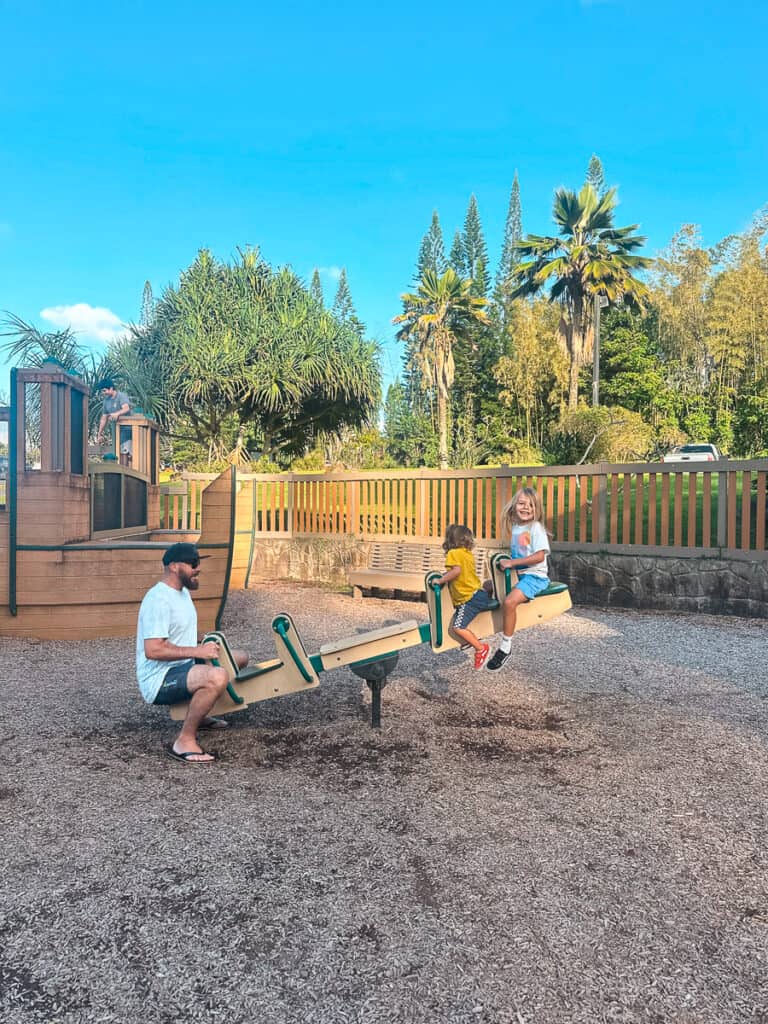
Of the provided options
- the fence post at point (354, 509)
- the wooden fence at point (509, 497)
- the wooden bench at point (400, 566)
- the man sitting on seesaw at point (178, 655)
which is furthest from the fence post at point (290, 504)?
the man sitting on seesaw at point (178, 655)

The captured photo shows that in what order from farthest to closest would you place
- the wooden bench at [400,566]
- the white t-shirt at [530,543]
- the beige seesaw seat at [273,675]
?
1. the wooden bench at [400,566]
2. the white t-shirt at [530,543]
3. the beige seesaw seat at [273,675]

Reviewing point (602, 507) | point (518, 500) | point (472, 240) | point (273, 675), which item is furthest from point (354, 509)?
point (472, 240)

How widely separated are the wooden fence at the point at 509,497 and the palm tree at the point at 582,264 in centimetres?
2773

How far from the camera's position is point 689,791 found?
3596mm

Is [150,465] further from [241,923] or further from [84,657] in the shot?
[241,923]

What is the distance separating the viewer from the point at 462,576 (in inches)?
→ 187

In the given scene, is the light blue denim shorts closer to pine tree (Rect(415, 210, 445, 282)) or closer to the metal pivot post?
the metal pivot post

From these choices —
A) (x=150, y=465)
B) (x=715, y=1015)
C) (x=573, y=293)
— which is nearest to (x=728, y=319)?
(x=573, y=293)

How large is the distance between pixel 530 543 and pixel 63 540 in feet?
15.5

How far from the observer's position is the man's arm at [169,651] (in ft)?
12.6

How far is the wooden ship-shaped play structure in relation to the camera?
23.0ft

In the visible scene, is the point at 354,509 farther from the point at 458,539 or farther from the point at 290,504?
the point at 458,539

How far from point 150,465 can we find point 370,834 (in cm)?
885

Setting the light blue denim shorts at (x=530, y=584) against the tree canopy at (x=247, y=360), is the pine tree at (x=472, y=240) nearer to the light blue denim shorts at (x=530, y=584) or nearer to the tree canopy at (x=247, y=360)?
the tree canopy at (x=247, y=360)
